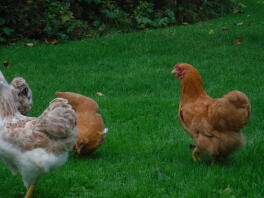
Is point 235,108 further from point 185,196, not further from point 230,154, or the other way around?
point 185,196

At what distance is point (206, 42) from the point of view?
13484 millimetres

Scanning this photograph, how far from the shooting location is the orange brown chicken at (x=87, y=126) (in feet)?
22.1

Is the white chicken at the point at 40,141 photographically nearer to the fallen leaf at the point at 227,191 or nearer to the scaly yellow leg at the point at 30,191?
the scaly yellow leg at the point at 30,191

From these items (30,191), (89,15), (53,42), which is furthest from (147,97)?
(89,15)

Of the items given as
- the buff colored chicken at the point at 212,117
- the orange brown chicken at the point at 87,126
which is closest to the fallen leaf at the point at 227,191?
the buff colored chicken at the point at 212,117

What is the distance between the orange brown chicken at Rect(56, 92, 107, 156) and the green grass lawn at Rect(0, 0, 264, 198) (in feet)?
0.56

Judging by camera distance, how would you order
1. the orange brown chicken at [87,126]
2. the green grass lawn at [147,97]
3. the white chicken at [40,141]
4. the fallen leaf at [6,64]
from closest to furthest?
the white chicken at [40,141], the green grass lawn at [147,97], the orange brown chicken at [87,126], the fallen leaf at [6,64]

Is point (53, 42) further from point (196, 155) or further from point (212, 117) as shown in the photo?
point (212, 117)

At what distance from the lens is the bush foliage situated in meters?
14.1

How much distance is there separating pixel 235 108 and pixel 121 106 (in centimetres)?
318

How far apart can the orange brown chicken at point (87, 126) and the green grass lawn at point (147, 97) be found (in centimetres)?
17

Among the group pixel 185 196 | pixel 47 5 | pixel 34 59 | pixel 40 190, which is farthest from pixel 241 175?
pixel 47 5

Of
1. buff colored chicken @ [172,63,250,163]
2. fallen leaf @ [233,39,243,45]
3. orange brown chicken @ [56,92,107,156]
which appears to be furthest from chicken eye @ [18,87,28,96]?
fallen leaf @ [233,39,243,45]

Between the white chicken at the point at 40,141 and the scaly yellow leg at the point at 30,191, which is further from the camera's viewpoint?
the scaly yellow leg at the point at 30,191
